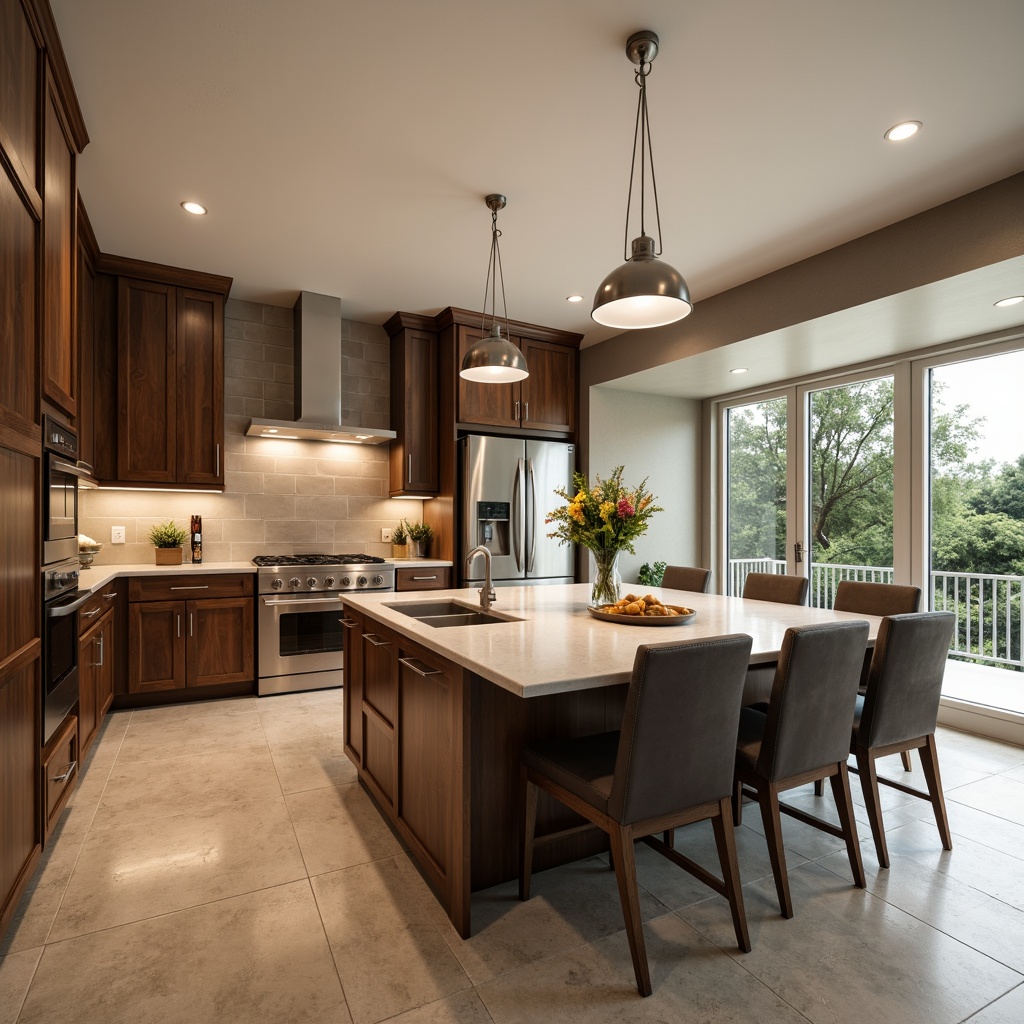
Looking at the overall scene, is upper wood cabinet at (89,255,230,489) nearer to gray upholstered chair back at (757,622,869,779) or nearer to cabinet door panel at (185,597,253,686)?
cabinet door panel at (185,597,253,686)

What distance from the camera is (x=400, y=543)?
5168 millimetres

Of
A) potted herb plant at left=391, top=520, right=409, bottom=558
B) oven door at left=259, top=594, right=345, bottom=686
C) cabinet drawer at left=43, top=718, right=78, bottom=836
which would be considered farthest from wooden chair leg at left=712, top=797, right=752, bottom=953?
potted herb plant at left=391, top=520, right=409, bottom=558

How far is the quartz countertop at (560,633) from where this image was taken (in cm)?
162

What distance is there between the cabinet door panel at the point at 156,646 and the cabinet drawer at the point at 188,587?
0.05 m

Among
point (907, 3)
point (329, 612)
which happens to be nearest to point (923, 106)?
point (907, 3)

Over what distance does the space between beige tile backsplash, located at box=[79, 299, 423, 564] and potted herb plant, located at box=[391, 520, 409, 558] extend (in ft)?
0.29

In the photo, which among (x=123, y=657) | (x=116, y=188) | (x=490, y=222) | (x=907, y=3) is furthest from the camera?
(x=123, y=657)

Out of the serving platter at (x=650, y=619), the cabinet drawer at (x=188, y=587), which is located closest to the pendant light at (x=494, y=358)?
the serving platter at (x=650, y=619)

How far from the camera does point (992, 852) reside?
2.30 m

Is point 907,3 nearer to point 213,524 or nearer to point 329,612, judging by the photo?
point 329,612

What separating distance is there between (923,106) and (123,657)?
15.7 feet

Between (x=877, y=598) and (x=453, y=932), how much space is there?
7.45ft

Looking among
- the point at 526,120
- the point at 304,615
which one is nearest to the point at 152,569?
the point at 304,615

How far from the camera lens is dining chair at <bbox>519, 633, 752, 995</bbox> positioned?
62.2 inches
